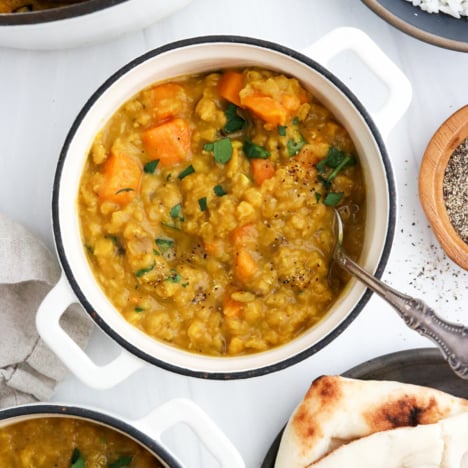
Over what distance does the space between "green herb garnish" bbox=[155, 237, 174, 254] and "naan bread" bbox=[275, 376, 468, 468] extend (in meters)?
0.60

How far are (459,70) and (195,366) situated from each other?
135cm

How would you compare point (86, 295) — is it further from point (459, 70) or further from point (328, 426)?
point (459, 70)

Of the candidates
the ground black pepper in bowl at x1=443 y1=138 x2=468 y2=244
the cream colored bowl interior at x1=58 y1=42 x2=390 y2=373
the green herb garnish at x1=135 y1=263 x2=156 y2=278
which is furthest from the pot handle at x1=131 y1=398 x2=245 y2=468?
the ground black pepper in bowl at x1=443 y1=138 x2=468 y2=244

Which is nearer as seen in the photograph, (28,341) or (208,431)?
(208,431)

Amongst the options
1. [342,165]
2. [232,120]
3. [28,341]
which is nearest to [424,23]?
[342,165]

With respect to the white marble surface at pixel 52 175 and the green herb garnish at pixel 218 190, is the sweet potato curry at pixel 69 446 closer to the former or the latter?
the white marble surface at pixel 52 175

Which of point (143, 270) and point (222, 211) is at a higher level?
point (222, 211)

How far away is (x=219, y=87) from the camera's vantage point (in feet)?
8.48

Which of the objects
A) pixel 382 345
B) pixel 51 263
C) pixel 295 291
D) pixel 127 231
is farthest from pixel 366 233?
pixel 51 263

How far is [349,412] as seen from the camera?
257 cm

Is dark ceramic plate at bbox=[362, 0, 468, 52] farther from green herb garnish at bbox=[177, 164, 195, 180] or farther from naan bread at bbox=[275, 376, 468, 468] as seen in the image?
naan bread at bbox=[275, 376, 468, 468]

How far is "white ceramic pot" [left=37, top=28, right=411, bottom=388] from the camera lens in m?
2.38

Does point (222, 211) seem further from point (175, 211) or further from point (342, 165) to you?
point (342, 165)

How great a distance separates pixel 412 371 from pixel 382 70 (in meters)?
1.00
